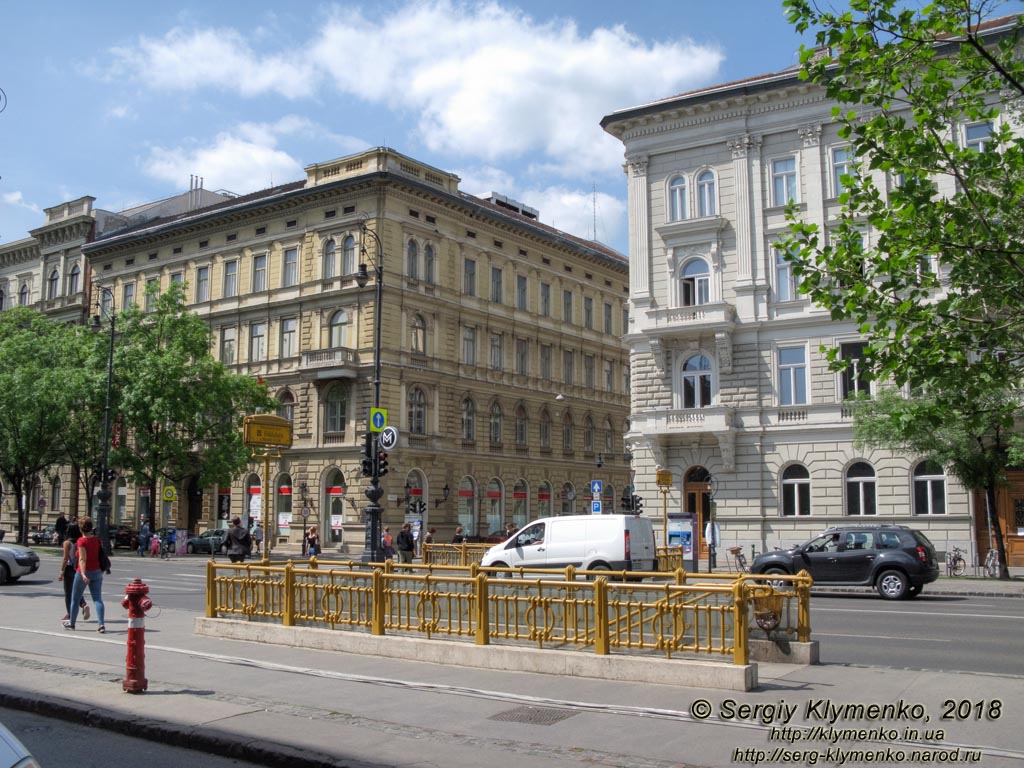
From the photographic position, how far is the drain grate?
8539 millimetres

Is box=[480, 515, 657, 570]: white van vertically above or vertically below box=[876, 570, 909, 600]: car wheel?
above

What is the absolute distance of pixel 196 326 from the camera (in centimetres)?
4816

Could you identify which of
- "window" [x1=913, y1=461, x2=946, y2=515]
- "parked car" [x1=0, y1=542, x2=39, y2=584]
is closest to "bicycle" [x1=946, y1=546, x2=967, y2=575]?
"window" [x1=913, y1=461, x2=946, y2=515]

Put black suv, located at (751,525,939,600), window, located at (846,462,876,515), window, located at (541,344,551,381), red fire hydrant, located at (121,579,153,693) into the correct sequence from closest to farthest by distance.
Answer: red fire hydrant, located at (121,579,153,693) → black suv, located at (751,525,939,600) → window, located at (846,462,876,515) → window, located at (541,344,551,381)

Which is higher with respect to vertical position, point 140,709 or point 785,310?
point 785,310

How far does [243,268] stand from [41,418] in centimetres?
1344

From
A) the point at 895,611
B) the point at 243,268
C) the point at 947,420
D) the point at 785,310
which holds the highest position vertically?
the point at 243,268

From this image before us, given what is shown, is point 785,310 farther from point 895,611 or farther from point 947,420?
point 947,420

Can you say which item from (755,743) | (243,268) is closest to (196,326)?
(243,268)

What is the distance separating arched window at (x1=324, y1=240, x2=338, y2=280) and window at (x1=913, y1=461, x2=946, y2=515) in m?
31.0

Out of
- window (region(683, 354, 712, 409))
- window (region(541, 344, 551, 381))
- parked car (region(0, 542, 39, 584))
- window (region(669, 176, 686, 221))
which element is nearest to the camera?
parked car (region(0, 542, 39, 584))

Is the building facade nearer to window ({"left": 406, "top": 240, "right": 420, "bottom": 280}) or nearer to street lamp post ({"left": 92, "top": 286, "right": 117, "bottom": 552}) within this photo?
window ({"left": 406, "top": 240, "right": 420, "bottom": 280})

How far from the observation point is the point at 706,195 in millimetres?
37750

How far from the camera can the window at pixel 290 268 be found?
53562mm
